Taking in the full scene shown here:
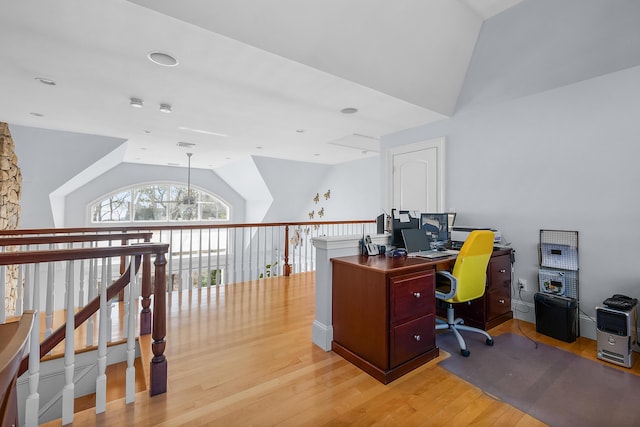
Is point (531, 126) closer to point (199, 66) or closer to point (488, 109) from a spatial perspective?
point (488, 109)

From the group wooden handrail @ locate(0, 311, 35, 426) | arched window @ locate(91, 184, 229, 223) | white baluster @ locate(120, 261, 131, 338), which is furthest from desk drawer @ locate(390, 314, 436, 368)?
arched window @ locate(91, 184, 229, 223)

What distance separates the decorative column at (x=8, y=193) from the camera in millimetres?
3980

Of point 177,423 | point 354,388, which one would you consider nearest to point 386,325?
point 354,388

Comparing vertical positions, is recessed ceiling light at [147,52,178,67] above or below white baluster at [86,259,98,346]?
above

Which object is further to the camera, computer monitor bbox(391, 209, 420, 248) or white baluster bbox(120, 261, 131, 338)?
computer monitor bbox(391, 209, 420, 248)

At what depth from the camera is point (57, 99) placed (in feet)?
10.8

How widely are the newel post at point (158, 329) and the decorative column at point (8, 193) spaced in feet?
11.6

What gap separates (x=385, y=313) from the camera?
2010 millimetres

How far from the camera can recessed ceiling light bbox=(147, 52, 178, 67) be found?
238 centimetres

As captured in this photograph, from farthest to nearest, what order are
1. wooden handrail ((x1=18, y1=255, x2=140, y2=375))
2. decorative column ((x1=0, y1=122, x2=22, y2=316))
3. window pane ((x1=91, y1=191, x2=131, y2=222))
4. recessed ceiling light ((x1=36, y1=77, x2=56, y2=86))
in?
window pane ((x1=91, y1=191, x2=131, y2=222)) < decorative column ((x1=0, y1=122, x2=22, y2=316)) < recessed ceiling light ((x1=36, y1=77, x2=56, y2=86)) < wooden handrail ((x1=18, y1=255, x2=140, y2=375))

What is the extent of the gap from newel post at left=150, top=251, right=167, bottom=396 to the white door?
11.2ft

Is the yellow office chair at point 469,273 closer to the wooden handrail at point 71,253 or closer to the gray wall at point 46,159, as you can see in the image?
the wooden handrail at point 71,253

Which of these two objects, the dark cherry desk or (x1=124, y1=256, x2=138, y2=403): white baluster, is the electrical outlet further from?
(x1=124, y1=256, x2=138, y2=403): white baluster

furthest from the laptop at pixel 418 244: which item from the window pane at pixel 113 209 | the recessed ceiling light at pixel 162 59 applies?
the window pane at pixel 113 209
